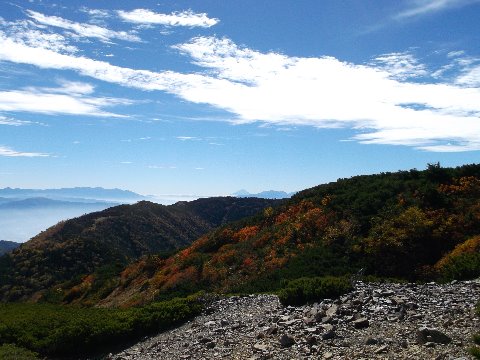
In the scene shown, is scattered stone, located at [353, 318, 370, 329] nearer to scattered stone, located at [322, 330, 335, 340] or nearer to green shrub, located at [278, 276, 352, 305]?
scattered stone, located at [322, 330, 335, 340]

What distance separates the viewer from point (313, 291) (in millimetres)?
16141

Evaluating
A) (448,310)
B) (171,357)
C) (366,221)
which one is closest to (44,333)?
(171,357)

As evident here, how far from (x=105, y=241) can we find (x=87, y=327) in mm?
59661

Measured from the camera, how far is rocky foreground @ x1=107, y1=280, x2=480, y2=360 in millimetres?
10094

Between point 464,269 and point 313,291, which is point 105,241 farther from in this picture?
point 464,269

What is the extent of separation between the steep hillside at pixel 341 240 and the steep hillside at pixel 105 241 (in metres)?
10.6

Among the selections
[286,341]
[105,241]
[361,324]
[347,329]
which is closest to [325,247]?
[361,324]

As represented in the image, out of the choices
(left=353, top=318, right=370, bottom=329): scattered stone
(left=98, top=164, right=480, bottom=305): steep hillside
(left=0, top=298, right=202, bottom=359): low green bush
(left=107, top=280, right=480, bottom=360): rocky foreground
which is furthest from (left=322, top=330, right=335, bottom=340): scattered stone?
(left=98, top=164, right=480, bottom=305): steep hillside

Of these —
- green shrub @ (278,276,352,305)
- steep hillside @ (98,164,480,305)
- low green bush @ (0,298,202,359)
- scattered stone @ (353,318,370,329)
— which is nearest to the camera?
scattered stone @ (353,318,370,329)

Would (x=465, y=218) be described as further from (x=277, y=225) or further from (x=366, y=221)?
(x=277, y=225)

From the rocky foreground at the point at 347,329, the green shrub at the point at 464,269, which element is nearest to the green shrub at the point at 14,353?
the rocky foreground at the point at 347,329

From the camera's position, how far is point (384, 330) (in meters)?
11.4

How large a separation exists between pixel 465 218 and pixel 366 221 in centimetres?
626

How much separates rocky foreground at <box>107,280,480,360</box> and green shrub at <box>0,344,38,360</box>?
301 cm
